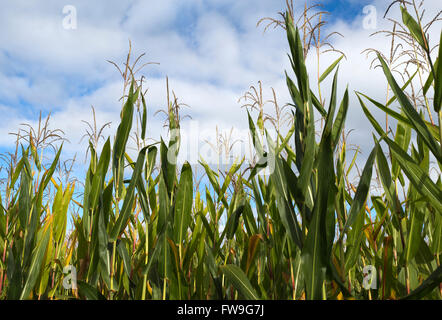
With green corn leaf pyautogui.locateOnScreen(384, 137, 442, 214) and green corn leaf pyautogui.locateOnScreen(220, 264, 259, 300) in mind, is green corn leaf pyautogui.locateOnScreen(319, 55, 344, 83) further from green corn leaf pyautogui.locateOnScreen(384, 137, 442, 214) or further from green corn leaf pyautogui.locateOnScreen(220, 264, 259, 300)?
green corn leaf pyautogui.locateOnScreen(220, 264, 259, 300)

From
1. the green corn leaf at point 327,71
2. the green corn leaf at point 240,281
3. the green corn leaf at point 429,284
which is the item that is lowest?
the green corn leaf at point 429,284

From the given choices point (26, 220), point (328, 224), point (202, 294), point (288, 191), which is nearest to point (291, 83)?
point (288, 191)

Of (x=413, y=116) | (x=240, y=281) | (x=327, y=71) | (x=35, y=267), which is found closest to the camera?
(x=413, y=116)

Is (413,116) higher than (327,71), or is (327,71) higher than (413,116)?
(327,71)

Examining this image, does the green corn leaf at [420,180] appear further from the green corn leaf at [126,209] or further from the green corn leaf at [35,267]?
the green corn leaf at [35,267]

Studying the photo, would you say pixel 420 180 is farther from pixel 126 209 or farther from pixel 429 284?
pixel 126 209

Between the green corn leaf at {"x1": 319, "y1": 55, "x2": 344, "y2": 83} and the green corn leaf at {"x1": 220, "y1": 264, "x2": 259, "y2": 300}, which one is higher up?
the green corn leaf at {"x1": 319, "y1": 55, "x2": 344, "y2": 83}

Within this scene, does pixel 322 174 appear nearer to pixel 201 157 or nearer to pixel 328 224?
pixel 328 224

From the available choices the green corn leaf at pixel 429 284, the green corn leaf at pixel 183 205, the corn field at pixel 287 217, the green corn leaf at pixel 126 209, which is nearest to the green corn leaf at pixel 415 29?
the corn field at pixel 287 217

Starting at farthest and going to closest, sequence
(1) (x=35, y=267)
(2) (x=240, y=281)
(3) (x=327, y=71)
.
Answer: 1. (1) (x=35, y=267)
2. (3) (x=327, y=71)
3. (2) (x=240, y=281)

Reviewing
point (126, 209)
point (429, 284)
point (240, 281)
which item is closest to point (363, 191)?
point (429, 284)

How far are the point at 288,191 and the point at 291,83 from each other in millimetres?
375

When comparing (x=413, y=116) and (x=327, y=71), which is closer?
(x=413, y=116)

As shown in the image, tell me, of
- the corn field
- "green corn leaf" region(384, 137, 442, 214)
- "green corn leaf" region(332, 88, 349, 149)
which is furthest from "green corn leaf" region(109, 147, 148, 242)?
"green corn leaf" region(384, 137, 442, 214)
